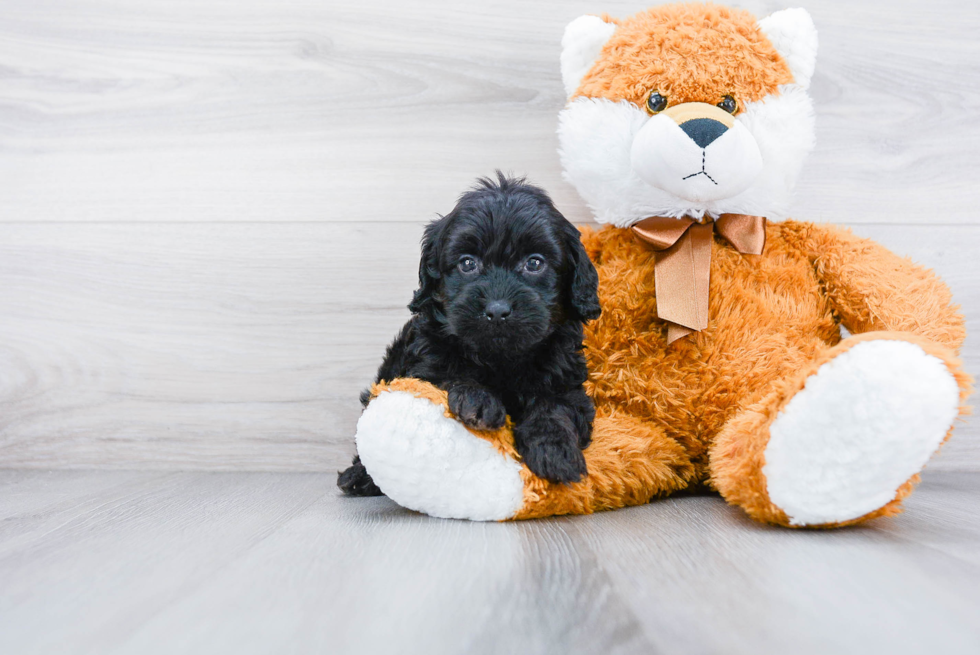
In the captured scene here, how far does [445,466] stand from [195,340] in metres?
0.89


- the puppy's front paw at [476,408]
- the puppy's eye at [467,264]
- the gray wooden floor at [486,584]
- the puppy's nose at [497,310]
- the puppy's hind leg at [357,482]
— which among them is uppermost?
the puppy's eye at [467,264]

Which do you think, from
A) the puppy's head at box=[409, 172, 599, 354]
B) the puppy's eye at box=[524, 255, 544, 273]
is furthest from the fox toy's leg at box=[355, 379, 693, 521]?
the puppy's eye at box=[524, 255, 544, 273]

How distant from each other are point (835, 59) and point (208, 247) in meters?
1.51

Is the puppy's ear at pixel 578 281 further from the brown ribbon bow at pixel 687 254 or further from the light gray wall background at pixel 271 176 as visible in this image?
the light gray wall background at pixel 271 176

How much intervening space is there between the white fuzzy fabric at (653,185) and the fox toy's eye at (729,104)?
18mm

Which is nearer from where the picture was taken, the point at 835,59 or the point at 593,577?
the point at 593,577

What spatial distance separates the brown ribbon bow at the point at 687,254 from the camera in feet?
3.88

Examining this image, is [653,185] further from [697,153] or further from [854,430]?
[854,430]

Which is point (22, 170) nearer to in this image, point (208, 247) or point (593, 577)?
point (208, 247)

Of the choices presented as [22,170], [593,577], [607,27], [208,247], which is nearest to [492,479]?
[593,577]

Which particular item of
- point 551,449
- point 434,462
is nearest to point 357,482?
point 434,462

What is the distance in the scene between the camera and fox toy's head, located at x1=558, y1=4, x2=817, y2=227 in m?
1.13

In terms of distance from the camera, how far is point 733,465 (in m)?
0.99

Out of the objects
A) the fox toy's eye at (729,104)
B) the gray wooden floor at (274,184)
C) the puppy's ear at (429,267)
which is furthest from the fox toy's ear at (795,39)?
the puppy's ear at (429,267)
